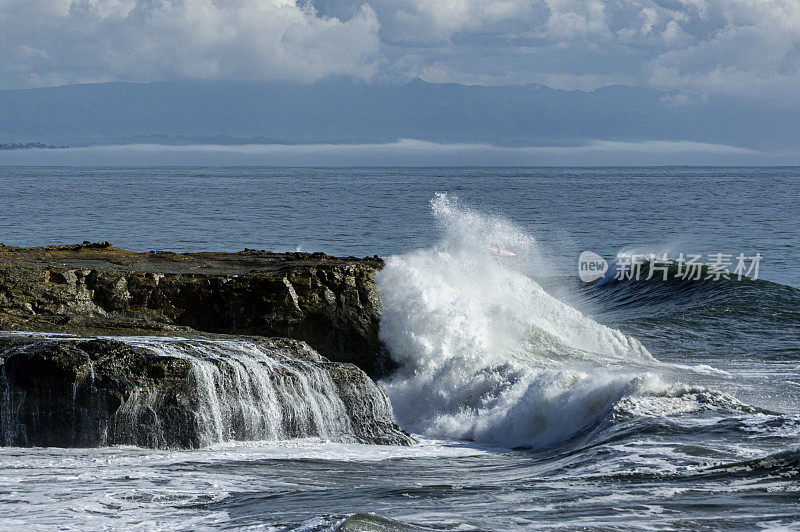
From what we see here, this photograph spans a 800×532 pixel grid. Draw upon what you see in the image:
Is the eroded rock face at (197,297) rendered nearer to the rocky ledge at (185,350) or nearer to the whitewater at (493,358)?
the rocky ledge at (185,350)

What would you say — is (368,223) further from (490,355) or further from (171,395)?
(171,395)

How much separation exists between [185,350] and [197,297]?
9.14 feet

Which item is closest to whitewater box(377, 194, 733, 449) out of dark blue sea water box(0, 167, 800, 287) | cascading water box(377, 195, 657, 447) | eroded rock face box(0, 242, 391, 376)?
cascading water box(377, 195, 657, 447)

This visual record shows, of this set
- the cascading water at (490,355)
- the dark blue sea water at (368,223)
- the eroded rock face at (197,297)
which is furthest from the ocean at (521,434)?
the dark blue sea water at (368,223)

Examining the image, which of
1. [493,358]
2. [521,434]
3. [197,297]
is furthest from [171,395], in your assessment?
[493,358]

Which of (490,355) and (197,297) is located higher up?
(197,297)

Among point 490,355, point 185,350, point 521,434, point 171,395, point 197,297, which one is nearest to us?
point 171,395

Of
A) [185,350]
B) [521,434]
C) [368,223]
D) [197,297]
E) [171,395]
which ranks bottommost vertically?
[521,434]

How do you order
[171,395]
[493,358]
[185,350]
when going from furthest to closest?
[493,358] < [185,350] < [171,395]

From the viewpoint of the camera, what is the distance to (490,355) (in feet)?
43.9

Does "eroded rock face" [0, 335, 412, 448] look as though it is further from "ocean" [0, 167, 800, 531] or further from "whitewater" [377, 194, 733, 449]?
"whitewater" [377, 194, 733, 449]

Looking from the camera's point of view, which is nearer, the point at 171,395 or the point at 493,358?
the point at 171,395

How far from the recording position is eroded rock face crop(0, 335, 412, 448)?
9062mm

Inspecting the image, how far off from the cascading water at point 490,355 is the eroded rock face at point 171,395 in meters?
1.54
